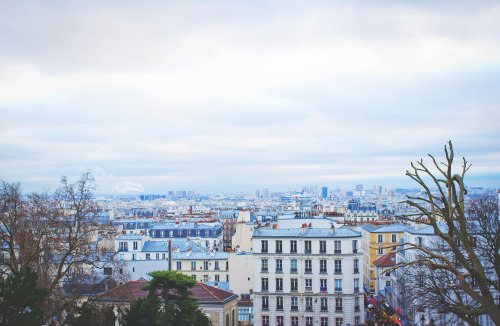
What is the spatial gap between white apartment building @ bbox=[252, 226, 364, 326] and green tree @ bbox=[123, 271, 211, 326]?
15751 millimetres

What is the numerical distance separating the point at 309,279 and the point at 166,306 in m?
18.5

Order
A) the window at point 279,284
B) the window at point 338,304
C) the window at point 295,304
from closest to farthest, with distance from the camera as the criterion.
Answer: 1. the window at point 338,304
2. the window at point 295,304
3. the window at point 279,284

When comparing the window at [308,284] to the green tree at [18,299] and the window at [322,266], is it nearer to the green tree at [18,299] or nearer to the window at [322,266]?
the window at [322,266]

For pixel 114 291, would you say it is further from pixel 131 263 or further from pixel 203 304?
pixel 131 263

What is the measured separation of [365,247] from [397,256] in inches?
576

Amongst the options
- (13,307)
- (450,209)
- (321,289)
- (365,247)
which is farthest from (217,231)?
(450,209)

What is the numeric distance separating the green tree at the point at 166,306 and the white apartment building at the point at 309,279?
15.8 meters

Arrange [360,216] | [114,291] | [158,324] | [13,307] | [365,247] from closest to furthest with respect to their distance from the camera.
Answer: [13,307]
[114,291]
[158,324]
[365,247]
[360,216]

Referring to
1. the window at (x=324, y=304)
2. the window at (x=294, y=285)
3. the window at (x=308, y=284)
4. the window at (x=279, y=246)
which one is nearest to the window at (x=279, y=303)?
the window at (x=294, y=285)

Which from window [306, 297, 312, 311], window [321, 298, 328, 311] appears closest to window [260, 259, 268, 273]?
window [306, 297, 312, 311]

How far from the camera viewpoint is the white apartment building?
44.1 m

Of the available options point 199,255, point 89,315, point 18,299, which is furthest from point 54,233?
point 199,255

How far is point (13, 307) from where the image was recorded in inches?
685

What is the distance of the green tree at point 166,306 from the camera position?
95.4ft
